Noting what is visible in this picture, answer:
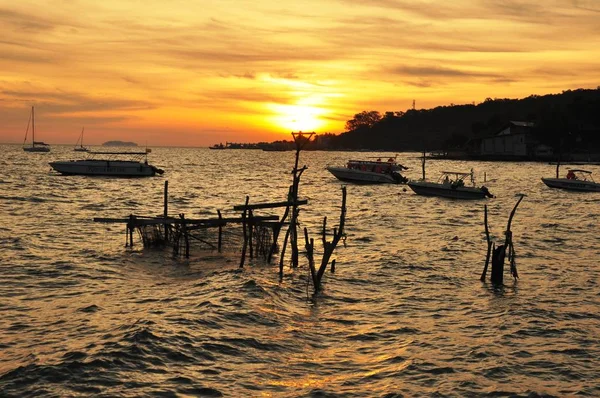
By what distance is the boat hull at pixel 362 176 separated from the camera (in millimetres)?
75594

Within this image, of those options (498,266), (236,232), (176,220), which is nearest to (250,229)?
(176,220)

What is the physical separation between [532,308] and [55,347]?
42.2 feet

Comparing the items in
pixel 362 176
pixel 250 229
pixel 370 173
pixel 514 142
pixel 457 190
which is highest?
pixel 514 142

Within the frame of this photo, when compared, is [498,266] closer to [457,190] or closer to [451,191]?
[457,190]

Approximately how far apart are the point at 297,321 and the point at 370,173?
60872mm

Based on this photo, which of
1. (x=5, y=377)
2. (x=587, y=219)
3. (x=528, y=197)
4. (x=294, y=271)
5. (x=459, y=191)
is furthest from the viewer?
(x=528, y=197)

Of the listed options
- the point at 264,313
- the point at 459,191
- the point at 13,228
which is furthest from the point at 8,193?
the point at 264,313

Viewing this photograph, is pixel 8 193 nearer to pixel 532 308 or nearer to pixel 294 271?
pixel 294 271

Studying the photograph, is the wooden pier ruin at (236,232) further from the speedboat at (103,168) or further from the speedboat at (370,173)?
the speedboat at (103,168)

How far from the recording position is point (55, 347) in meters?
13.9

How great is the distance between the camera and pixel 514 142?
14300 cm

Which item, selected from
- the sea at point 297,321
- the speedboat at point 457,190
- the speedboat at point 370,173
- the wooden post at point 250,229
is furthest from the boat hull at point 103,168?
the wooden post at point 250,229

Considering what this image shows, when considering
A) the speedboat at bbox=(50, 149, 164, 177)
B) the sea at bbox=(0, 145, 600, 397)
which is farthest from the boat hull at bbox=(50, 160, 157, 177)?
the sea at bbox=(0, 145, 600, 397)

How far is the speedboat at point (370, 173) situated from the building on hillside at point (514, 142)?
6948 centimetres
